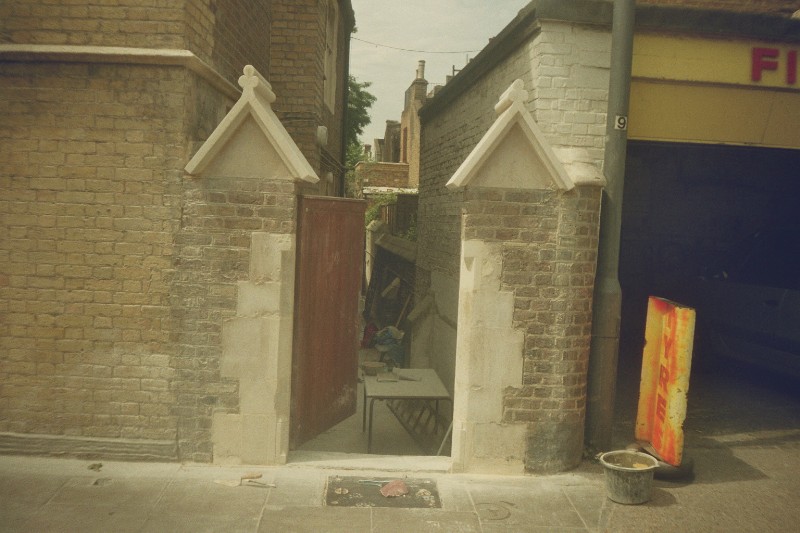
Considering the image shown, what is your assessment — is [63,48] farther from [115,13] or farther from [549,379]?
[549,379]

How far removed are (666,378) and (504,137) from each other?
234 centimetres

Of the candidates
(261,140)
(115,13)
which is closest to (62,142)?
(115,13)

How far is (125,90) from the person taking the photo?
4.91m

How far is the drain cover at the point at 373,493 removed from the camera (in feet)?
14.8

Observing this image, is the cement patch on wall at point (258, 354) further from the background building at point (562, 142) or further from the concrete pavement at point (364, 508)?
the background building at point (562, 142)

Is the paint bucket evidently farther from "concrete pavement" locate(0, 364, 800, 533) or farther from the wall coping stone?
the wall coping stone

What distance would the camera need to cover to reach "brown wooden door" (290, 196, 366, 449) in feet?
17.8

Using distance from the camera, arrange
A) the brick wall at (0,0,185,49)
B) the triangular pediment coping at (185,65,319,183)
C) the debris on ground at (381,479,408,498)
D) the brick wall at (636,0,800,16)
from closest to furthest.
Answer: the debris on ground at (381,479,408,498) < the triangular pediment coping at (185,65,319,183) < the brick wall at (0,0,185,49) < the brick wall at (636,0,800,16)

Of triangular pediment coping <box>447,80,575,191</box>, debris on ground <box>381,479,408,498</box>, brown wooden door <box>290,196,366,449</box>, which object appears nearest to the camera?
debris on ground <box>381,479,408,498</box>

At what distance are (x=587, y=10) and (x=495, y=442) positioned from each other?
3.87m

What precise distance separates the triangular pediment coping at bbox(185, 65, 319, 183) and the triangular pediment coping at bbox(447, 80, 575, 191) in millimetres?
1244

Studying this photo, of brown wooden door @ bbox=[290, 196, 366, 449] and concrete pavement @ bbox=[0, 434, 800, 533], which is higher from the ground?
brown wooden door @ bbox=[290, 196, 366, 449]

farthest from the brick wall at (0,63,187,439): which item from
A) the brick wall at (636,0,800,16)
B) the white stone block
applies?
the brick wall at (636,0,800,16)

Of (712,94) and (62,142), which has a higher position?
(712,94)
